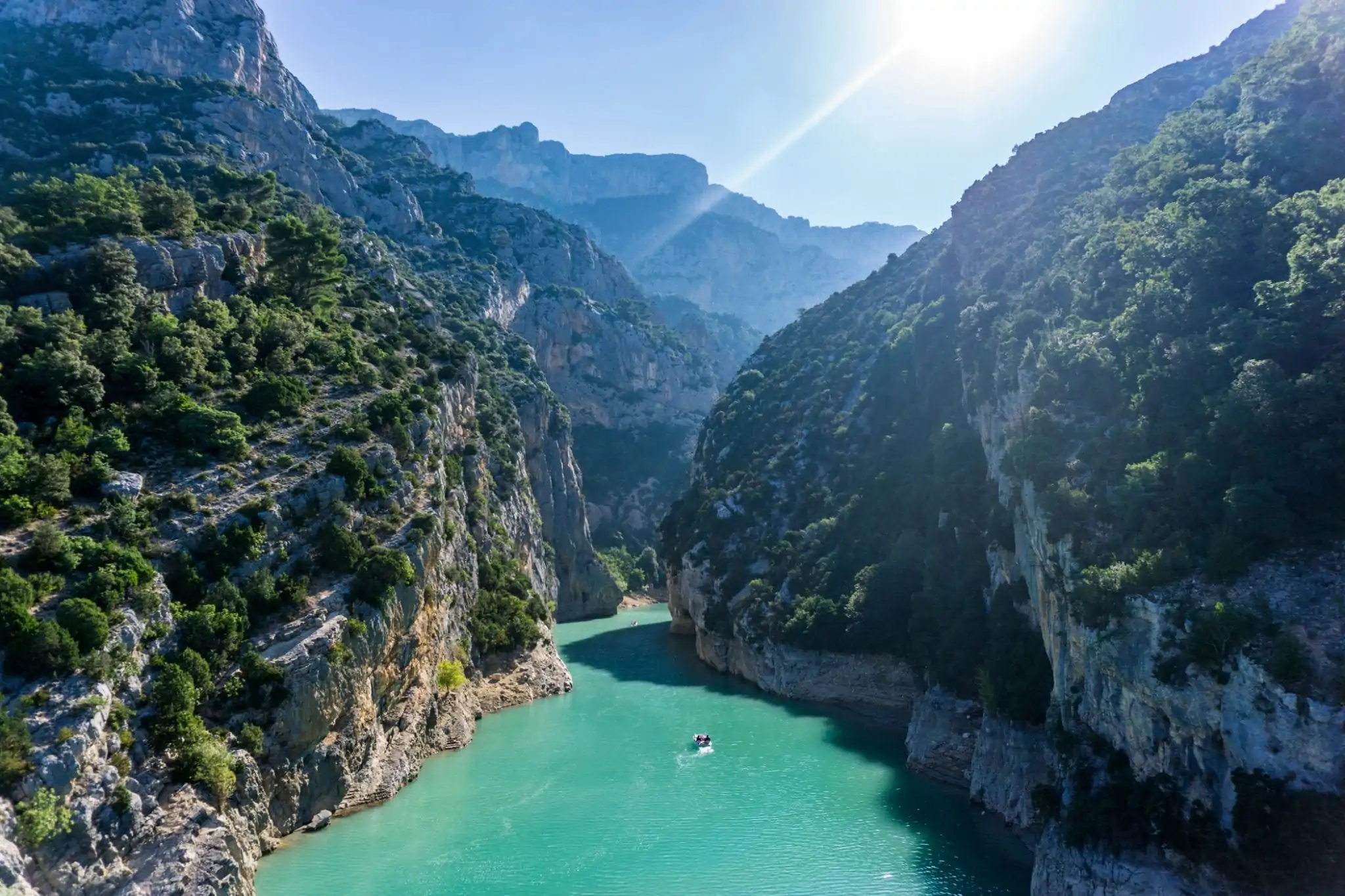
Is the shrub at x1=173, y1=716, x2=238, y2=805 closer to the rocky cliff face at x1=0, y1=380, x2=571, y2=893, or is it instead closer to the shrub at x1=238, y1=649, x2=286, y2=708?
the rocky cliff face at x1=0, y1=380, x2=571, y2=893

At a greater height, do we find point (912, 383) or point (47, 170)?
point (47, 170)

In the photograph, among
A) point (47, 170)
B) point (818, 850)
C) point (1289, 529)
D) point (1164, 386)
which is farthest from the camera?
point (47, 170)

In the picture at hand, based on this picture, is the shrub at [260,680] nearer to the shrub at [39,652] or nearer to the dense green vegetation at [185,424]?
the dense green vegetation at [185,424]

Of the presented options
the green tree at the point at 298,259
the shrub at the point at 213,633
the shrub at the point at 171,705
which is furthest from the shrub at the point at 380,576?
the green tree at the point at 298,259

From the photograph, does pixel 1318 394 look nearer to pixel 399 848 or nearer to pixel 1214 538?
pixel 1214 538

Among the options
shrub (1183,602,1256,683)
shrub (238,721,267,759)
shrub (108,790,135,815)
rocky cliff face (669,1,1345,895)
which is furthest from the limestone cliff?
shrub (1183,602,1256,683)

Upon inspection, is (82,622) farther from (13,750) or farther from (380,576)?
(380,576)

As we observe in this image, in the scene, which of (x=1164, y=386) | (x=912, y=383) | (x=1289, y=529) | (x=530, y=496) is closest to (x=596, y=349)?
(x=530, y=496)

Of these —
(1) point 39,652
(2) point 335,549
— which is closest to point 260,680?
(2) point 335,549
